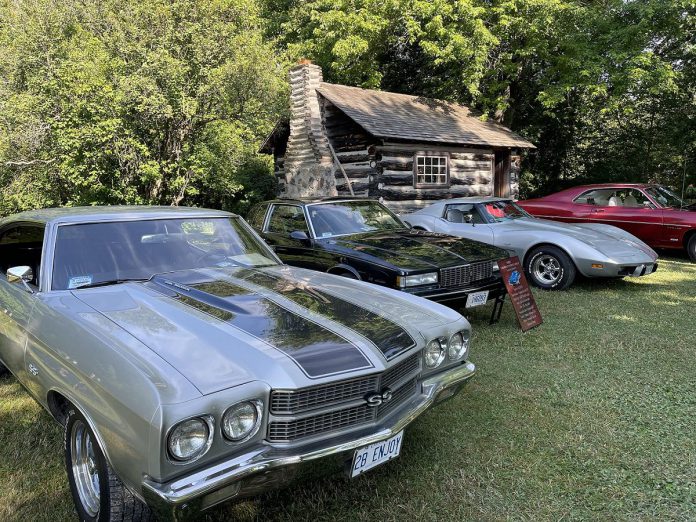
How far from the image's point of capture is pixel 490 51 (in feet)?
56.1

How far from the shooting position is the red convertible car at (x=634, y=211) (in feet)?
31.9

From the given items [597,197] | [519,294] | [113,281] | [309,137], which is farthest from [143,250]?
Answer: [309,137]

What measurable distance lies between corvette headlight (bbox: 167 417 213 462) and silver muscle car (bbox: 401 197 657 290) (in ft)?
17.9

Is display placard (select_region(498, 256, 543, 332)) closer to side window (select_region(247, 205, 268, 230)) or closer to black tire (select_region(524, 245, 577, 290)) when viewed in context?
black tire (select_region(524, 245, 577, 290))

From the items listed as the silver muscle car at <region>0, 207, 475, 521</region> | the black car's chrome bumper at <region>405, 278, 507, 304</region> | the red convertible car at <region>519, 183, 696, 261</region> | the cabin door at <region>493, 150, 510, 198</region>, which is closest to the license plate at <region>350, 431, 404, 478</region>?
the silver muscle car at <region>0, 207, 475, 521</region>

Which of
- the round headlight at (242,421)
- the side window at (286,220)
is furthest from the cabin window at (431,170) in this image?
the round headlight at (242,421)

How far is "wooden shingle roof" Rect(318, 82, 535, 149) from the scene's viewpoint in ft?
43.2

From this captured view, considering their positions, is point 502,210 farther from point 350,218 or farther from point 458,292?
point 458,292

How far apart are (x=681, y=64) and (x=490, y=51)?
19.9 feet

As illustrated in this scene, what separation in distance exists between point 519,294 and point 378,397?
12.1ft

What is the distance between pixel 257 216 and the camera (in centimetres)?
721

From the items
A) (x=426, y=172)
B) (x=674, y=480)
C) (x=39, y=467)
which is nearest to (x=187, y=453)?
(x=39, y=467)

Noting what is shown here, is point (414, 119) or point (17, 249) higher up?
point (414, 119)

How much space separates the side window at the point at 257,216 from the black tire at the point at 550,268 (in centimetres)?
407
